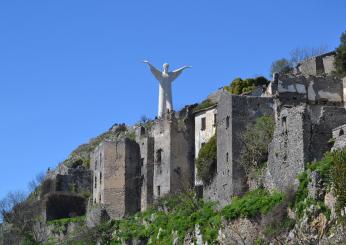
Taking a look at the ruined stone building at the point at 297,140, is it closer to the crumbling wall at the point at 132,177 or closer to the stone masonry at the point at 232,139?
the stone masonry at the point at 232,139

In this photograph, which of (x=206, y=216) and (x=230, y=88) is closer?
(x=206, y=216)

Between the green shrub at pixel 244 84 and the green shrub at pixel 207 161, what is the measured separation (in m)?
6.20

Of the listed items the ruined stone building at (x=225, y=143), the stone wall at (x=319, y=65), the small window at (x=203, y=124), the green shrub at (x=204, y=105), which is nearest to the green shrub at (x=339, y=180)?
the ruined stone building at (x=225, y=143)

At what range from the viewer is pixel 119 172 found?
230 feet

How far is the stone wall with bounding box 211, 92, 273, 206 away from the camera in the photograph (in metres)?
57.8

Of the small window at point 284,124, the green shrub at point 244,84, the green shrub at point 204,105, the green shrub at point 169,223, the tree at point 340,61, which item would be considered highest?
the tree at point 340,61

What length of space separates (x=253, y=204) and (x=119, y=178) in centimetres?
1888

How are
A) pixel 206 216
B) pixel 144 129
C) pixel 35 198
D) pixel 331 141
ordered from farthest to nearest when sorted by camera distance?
pixel 35 198 < pixel 144 129 < pixel 206 216 < pixel 331 141

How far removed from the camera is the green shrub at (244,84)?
6850 centimetres

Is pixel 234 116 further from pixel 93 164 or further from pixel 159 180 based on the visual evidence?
pixel 93 164

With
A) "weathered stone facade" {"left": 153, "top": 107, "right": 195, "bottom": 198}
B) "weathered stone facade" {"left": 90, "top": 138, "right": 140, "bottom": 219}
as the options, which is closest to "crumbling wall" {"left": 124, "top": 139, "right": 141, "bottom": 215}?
"weathered stone facade" {"left": 90, "top": 138, "right": 140, "bottom": 219}

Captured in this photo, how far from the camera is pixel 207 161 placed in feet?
206

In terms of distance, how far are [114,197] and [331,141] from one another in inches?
839

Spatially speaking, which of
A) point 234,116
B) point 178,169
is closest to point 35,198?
point 178,169
